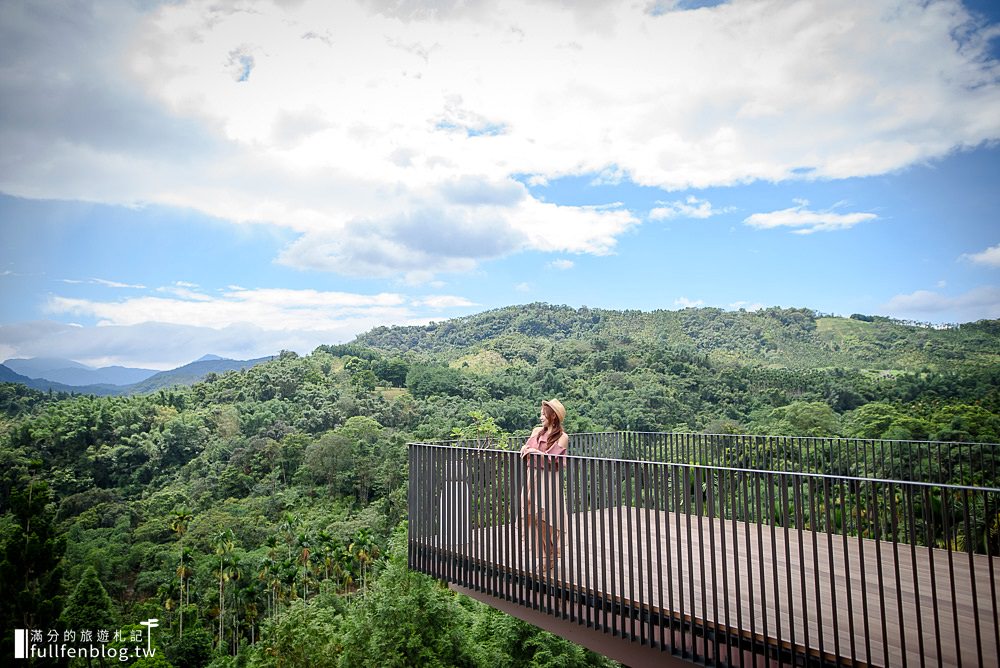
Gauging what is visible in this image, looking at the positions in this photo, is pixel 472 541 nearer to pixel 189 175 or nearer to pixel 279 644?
pixel 279 644

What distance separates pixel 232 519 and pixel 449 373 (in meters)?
25.3

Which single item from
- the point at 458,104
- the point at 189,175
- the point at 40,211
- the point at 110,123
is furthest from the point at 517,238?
the point at 40,211

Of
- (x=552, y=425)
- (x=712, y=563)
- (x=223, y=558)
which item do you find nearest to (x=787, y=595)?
(x=712, y=563)

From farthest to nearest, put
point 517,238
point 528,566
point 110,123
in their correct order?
point 517,238 < point 110,123 < point 528,566

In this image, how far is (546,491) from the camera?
4625 millimetres

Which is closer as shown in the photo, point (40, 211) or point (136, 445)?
point (136, 445)

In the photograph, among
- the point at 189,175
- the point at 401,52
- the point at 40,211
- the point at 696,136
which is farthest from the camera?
the point at 189,175

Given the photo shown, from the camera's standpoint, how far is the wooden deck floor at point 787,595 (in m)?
2.83

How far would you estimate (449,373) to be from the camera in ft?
188

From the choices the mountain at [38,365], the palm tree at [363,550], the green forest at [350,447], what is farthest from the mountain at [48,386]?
the palm tree at [363,550]

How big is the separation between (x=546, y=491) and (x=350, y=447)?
1589 inches

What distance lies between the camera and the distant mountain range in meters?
61.0

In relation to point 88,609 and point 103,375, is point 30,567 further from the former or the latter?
point 103,375

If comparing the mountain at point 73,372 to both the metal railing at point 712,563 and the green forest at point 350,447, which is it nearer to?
the green forest at point 350,447
